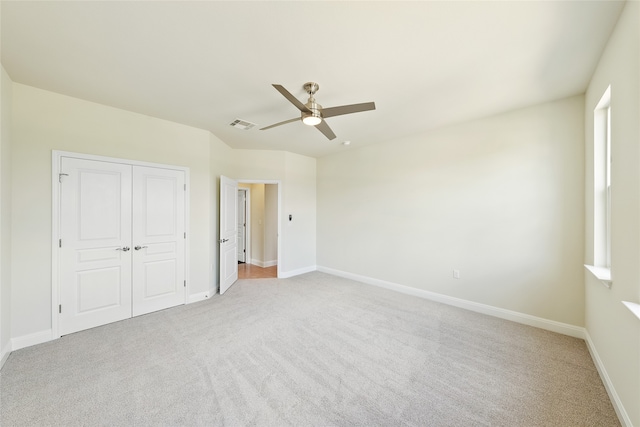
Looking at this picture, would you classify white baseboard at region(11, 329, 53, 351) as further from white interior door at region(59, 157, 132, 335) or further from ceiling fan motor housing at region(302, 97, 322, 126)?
ceiling fan motor housing at region(302, 97, 322, 126)

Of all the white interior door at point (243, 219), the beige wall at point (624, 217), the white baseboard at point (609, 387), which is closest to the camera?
the beige wall at point (624, 217)

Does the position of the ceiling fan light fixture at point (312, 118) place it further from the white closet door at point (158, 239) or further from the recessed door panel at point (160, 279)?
the recessed door panel at point (160, 279)

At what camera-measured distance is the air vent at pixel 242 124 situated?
338cm

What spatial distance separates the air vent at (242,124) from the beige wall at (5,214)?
2107mm

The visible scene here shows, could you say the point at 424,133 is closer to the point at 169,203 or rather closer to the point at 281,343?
the point at 281,343

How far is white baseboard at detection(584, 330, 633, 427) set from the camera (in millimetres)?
1540

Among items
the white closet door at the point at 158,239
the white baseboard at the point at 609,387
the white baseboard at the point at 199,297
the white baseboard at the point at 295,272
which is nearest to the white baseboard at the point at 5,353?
the white closet door at the point at 158,239

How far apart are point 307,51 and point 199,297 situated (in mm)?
3748

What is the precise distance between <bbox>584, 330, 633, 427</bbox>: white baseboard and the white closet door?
4600 millimetres

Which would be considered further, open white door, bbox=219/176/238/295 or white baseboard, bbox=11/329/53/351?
open white door, bbox=219/176/238/295

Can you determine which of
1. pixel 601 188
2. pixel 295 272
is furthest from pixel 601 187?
pixel 295 272

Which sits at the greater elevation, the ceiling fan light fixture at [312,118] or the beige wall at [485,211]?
the ceiling fan light fixture at [312,118]

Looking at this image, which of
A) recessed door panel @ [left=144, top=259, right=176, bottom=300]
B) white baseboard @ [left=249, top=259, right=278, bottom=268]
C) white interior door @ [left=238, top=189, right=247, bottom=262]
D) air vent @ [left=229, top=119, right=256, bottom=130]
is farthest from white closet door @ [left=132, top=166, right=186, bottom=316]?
white interior door @ [left=238, top=189, right=247, bottom=262]

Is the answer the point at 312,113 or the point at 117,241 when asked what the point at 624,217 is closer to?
the point at 312,113
